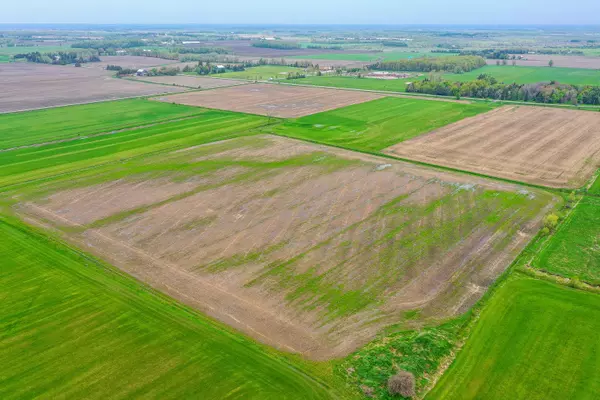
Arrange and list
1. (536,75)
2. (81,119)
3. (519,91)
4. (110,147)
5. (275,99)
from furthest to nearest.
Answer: (536,75)
(275,99)
(519,91)
(81,119)
(110,147)

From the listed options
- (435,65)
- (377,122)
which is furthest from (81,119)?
(435,65)

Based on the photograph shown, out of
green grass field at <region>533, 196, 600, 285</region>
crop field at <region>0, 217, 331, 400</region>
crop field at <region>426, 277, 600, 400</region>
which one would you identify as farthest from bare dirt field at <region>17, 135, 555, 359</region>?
crop field at <region>426, 277, 600, 400</region>

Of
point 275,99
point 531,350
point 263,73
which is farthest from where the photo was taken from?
point 263,73

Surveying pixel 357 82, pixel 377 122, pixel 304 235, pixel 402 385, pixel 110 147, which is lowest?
pixel 402 385

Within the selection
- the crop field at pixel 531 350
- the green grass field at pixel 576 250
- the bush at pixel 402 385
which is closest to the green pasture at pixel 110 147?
the bush at pixel 402 385

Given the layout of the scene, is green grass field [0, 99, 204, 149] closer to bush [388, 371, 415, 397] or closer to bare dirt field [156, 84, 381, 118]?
bare dirt field [156, 84, 381, 118]

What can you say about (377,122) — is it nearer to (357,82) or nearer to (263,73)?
(357,82)
